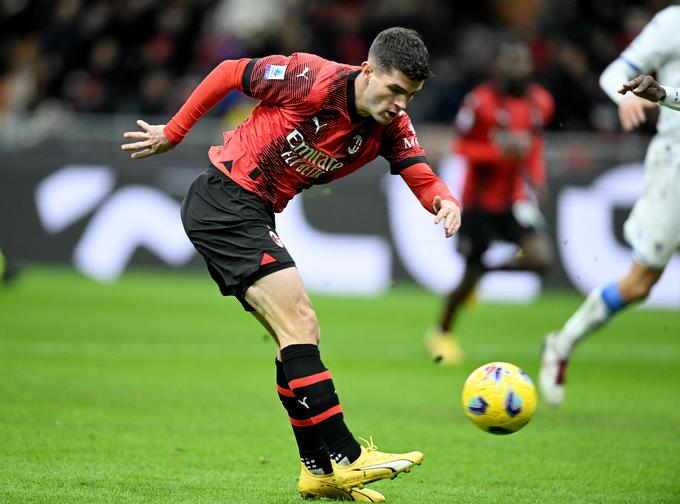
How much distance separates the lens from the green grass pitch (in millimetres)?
5512

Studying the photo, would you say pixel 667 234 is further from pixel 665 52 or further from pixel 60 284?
pixel 60 284

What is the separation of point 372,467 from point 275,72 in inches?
77.2

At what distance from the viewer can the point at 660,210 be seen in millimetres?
7320

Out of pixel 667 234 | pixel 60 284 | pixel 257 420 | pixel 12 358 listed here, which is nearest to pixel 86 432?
pixel 257 420

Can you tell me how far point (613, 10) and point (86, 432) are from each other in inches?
561

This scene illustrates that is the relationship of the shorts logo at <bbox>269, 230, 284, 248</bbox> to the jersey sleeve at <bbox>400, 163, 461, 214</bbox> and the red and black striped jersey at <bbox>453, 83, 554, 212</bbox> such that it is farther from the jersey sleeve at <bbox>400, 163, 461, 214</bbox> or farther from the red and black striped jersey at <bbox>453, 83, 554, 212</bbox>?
the red and black striped jersey at <bbox>453, 83, 554, 212</bbox>

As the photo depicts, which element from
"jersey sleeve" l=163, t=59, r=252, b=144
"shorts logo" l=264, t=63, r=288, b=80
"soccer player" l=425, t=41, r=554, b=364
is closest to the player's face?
"shorts logo" l=264, t=63, r=288, b=80

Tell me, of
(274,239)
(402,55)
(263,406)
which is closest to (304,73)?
(402,55)

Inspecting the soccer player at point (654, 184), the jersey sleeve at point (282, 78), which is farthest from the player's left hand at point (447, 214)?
the soccer player at point (654, 184)

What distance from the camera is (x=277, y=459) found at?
618 centimetres

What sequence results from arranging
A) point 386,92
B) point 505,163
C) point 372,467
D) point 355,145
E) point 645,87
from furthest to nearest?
1. point 505,163
2. point 355,145
3. point 645,87
4. point 386,92
5. point 372,467

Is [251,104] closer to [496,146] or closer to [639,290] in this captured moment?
[496,146]

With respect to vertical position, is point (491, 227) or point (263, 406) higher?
point (491, 227)

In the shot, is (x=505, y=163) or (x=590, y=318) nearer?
A: (x=590, y=318)
